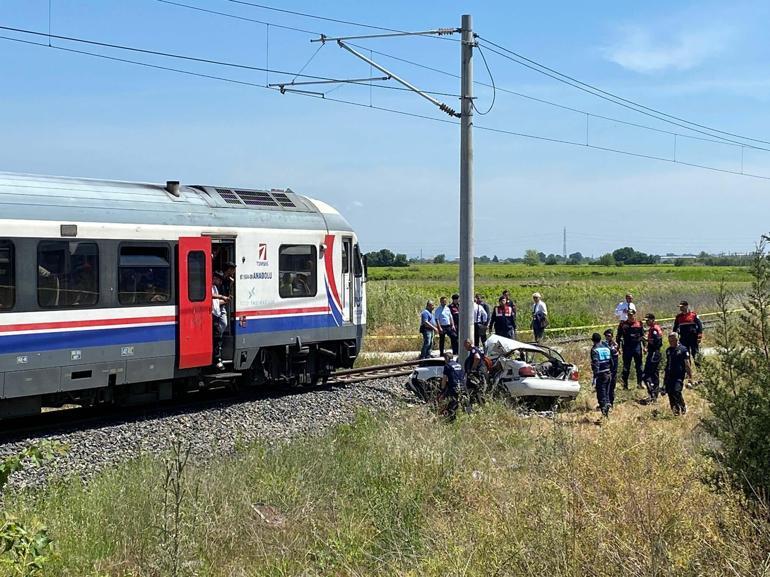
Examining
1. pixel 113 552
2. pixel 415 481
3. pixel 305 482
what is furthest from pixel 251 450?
pixel 113 552

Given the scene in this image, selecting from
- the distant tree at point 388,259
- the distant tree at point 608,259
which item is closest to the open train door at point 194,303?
the distant tree at point 388,259

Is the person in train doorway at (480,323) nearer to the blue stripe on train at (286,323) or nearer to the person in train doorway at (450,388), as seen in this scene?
the blue stripe on train at (286,323)

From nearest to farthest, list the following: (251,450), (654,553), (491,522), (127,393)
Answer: (654,553)
(491,522)
(251,450)
(127,393)

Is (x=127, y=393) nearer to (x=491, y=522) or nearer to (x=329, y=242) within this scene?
(x=329, y=242)

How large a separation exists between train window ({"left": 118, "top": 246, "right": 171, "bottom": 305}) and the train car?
0.02 metres

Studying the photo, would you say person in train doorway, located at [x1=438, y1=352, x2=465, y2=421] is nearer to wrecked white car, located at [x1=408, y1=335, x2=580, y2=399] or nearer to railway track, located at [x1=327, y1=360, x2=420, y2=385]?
wrecked white car, located at [x1=408, y1=335, x2=580, y2=399]

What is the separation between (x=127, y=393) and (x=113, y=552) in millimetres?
7437

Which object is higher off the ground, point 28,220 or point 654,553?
point 28,220

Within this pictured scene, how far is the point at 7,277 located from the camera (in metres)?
12.2

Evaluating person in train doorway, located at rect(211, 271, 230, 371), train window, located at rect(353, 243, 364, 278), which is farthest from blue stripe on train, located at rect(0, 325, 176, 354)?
train window, located at rect(353, 243, 364, 278)

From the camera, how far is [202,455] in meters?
11.3

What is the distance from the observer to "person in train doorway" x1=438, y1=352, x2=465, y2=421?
13758 mm

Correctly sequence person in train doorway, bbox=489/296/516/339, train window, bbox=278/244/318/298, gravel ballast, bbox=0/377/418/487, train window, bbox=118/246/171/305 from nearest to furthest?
1. gravel ballast, bbox=0/377/418/487
2. train window, bbox=118/246/171/305
3. train window, bbox=278/244/318/298
4. person in train doorway, bbox=489/296/516/339

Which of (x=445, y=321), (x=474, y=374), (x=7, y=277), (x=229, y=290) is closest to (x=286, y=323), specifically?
(x=229, y=290)
